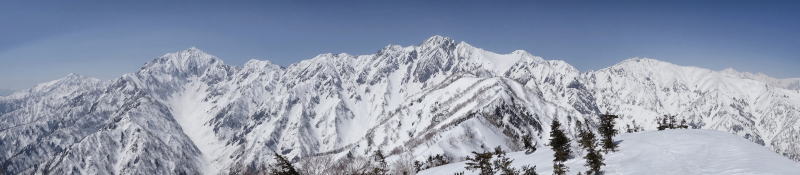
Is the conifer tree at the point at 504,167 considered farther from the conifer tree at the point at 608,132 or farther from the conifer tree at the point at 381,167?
the conifer tree at the point at 381,167

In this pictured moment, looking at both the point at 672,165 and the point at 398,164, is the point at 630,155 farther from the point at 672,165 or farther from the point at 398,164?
the point at 398,164

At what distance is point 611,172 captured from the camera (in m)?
44.3

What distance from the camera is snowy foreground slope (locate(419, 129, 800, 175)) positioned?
38438mm

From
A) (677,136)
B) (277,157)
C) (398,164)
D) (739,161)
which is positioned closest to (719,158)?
(739,161)

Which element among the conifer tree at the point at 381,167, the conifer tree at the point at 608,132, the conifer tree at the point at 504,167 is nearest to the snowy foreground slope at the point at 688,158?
the conifer tree at the point at 608,132

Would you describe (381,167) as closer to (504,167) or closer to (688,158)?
(504,167)

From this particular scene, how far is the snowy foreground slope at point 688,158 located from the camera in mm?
38438

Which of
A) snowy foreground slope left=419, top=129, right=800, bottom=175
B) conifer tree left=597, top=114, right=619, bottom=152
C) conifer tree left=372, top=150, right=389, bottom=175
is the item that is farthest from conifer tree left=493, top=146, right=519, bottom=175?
conifer tree left=372, top=150, right=389, bottom=175

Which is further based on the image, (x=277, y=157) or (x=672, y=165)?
(x=672, y=165)

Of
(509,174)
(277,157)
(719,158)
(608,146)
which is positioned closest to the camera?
(277,157)

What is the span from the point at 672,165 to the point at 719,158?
4.26 metres

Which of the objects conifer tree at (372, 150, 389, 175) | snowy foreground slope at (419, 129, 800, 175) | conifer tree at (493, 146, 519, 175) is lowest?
snowy foreground slope at (419, 129, 800, 175)

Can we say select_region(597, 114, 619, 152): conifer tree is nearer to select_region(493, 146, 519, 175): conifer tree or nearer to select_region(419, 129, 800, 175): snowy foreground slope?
select_region(419, 129, 800, 175): snowy foreground slope

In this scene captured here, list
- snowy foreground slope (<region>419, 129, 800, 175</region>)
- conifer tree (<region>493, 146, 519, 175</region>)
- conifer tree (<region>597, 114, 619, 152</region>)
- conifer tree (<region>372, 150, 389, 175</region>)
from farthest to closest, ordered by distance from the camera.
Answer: conifer tree (<region>372, 150, 389, 175</region>) < conifer tree (<region>597, 114, 619, 152</region>) < conifer tree (<region>493, 146, 519, 175</region>) < snowy foreground slope (<region>419, 129, 800, 175</region>)
